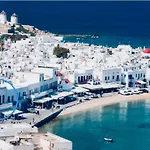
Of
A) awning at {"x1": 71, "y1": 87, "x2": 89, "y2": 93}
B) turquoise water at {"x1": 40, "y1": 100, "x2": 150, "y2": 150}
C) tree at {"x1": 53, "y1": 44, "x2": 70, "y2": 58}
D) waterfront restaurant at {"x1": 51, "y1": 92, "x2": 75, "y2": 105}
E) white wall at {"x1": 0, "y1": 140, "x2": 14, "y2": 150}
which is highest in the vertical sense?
tree at {"x1": 53, "y1": 44, "x2": 70, "y2": 58}

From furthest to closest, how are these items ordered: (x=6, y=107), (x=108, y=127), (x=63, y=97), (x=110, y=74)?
(x=110, y=74), (x=63, y=97), (x=6, y=107), (x=108, y=127)

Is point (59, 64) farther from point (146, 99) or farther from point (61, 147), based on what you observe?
point (61, 147)

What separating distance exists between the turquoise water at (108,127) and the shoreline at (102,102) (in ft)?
2.13

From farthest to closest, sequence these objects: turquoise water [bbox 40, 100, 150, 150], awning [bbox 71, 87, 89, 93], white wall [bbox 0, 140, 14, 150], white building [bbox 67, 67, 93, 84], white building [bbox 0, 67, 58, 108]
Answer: white building [bbox 67, 67, 93, 84] → awning [bbox 71, 87, 89, 93] → white building [bbox 0, 67, 58, 108] → turquoise water [bbox 40, 100, 150, 150] → white wall [bbox 0, 140, 14, 150]

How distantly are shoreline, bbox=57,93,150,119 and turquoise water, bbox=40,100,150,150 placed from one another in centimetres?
65

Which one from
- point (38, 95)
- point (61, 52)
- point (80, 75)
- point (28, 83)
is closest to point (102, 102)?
point (80, 75)

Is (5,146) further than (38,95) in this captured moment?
No

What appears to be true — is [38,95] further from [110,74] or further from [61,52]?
[61,52]

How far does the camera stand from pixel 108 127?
41.4m

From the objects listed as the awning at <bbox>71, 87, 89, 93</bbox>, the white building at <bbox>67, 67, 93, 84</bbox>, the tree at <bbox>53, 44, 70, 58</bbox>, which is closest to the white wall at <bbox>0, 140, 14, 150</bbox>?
the awning at <bbox>71, 87, 89, 93</bbox>

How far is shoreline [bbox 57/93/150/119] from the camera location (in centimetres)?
4562

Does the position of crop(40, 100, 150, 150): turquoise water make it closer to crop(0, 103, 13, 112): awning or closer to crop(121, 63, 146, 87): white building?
crop(0, 103, 13, 112): awning

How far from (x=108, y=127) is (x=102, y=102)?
311 inches

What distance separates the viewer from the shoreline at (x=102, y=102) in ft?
150
